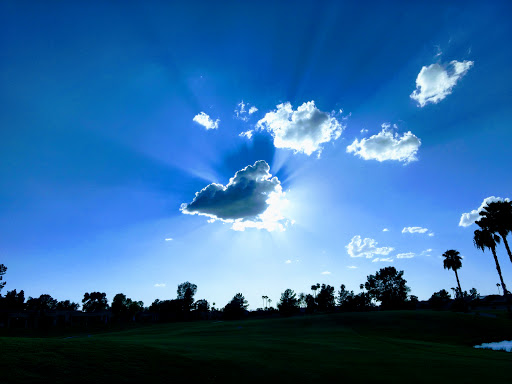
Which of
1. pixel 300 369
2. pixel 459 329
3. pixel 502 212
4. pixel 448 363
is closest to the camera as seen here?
pixel 300 369

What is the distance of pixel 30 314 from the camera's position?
106m

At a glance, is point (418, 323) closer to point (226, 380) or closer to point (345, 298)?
point (226, 380)

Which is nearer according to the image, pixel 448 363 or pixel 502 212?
pixel 448 363

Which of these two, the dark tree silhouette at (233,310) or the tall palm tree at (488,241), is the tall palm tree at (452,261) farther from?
the dark tree silhouette at (233,310)

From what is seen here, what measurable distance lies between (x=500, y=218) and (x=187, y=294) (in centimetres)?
13515

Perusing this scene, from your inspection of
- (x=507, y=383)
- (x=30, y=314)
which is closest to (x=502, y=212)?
(x=507, y=383)

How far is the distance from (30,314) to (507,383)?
13242cm

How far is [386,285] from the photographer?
501ft

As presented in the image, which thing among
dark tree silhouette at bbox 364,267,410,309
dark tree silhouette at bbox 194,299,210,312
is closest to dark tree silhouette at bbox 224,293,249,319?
dark tree silhouette at bbox 194,299,210,312

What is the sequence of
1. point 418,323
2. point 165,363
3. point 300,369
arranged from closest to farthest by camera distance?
point 165,363 < point 300,369 < point 418,323

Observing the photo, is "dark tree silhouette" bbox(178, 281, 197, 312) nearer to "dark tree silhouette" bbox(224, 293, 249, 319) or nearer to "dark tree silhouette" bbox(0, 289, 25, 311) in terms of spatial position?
"dark tree silhouette" bbox(224, 293, 249, 319)

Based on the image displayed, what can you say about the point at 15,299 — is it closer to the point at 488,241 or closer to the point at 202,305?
the point at 202,305

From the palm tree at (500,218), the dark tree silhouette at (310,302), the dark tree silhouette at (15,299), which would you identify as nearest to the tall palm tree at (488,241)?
the palm tree at (500,218)

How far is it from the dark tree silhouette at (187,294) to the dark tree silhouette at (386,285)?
90.3 metres
